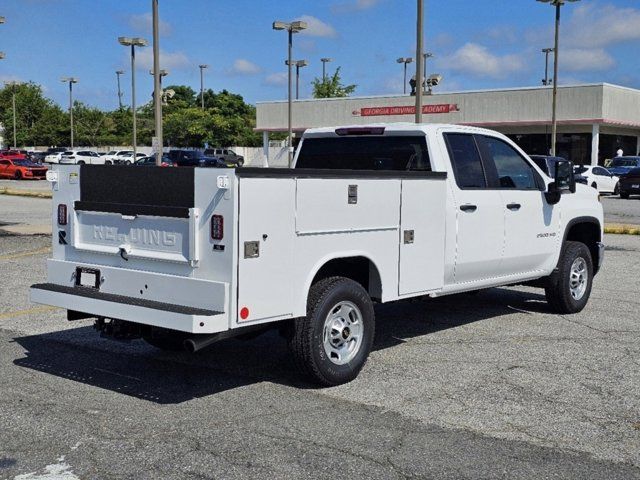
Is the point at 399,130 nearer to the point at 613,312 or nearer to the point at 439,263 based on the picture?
the point at 439,263

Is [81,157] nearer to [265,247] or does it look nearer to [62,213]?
[62,213]

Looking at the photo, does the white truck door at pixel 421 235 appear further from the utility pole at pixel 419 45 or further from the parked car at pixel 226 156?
the parked car at pixel 226 156

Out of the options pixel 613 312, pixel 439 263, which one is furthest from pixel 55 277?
pixel 613 312

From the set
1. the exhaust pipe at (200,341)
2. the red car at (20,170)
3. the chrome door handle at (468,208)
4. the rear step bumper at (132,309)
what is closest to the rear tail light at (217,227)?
the rear step bumper at (132,309)

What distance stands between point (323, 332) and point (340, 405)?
1.91ft

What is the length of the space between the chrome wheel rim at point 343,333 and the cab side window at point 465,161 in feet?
6.24

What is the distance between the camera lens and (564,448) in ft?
17.5

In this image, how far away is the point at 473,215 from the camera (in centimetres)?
796

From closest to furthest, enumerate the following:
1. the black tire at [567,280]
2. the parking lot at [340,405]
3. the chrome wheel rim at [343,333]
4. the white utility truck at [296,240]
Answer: the parking lot at [340,405]
the white utility truck at [296,240]
the chrome wheel rim at [343,333]
the black tire at [567,280]

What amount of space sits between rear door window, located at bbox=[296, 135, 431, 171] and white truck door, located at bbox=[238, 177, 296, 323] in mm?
2156

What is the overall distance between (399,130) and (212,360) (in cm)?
274

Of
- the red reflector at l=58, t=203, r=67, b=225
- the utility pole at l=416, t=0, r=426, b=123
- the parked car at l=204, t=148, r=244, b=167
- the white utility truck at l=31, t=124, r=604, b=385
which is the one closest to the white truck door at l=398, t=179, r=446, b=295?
the white utility truck at l=31, t=124, r=604, b=385

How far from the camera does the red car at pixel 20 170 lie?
52.4 m

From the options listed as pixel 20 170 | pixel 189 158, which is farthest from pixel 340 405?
pixel 20 170
